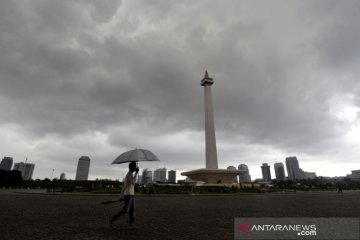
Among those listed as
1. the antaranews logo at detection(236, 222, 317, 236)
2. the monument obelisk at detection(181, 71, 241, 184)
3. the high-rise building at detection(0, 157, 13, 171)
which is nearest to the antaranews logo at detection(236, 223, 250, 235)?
the antaranews logo at detection(236, 222, 317, 236)

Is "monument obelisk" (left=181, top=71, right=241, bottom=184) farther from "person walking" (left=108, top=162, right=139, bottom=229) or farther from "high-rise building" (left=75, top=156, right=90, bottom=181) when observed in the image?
"high-rise building" (left=75, top=156, right=90, bottom=181)

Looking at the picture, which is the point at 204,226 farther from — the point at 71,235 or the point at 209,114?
the point at 209,114

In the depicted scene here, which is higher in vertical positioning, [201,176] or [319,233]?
[201,176]

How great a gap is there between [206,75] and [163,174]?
5319 inches

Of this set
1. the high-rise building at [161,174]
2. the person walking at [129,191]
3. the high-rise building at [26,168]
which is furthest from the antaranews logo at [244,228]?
the high-rise building at [26,168]

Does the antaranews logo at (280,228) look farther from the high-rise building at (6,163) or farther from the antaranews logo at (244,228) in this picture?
the high-rise building at (6,163)

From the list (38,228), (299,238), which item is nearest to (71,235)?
(38,228)

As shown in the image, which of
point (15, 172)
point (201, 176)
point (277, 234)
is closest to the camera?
point (277, 234)

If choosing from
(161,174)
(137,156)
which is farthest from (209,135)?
(161,174)

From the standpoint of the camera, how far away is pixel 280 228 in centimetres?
704

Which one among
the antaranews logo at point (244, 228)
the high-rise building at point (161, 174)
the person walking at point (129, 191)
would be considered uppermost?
the high-rise building at point (161, 174)

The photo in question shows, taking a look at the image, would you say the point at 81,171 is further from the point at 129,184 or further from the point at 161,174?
the point at 129,184

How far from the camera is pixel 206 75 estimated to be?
3034 inches

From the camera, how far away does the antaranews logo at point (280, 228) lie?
6.48 meters
